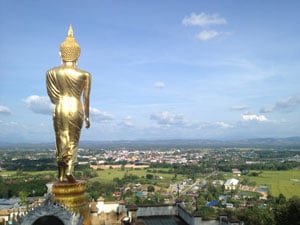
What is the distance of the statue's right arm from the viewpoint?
788cm

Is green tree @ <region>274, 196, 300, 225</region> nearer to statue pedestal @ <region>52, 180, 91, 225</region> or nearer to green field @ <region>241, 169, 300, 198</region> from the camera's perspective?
statue pedestal @ <region>52, 180, 91, 225</region>

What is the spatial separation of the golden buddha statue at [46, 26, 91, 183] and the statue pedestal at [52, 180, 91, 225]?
494 mm

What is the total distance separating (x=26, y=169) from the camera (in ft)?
221

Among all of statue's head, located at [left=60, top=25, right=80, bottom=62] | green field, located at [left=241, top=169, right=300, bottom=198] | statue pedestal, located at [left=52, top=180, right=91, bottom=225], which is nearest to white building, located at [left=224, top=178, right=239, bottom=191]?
green field, located at [left=241, top=169, right=300, bottom=198]

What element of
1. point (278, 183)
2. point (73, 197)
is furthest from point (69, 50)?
point (278, 183)

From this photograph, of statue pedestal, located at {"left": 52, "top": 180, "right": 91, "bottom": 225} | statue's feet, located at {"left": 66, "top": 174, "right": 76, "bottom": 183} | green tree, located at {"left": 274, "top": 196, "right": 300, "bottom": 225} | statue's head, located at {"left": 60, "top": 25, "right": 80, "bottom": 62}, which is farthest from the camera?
green tree, located at {"left": 274, "top": 196, "right": 300, "bottom": 225}

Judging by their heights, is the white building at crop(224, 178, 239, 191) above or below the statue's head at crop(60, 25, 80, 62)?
below

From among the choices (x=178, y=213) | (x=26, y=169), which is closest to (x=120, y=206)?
(x=178, y=213)

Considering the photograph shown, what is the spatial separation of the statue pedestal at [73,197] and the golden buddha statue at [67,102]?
49cm

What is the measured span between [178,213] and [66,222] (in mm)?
4604

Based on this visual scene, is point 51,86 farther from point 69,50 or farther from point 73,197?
point 73,197

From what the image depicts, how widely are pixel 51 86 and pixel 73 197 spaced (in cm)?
258

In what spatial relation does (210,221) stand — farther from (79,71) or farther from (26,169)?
(26,169)

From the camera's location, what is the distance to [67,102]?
7840 millimetres
